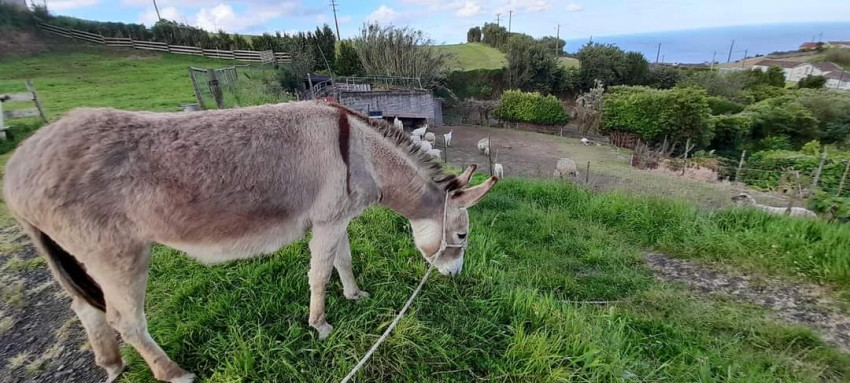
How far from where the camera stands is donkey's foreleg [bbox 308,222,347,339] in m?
2.56

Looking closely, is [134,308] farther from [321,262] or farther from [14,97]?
[14,97]

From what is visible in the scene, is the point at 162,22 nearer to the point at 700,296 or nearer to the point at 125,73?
the point at 125,73

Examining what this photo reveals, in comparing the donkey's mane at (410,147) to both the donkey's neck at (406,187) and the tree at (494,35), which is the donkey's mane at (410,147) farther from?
the tree at (494,35)

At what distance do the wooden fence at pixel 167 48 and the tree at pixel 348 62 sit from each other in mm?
4325

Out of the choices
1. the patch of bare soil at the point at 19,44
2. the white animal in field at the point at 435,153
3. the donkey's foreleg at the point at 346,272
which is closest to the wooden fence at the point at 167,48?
the patch of bare soil at the point at 19,44

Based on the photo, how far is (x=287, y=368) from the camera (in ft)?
8.39

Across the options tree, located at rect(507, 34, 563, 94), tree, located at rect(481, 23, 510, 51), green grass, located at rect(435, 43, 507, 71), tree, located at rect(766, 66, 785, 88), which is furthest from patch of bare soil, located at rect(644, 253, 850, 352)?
tree, located at rect(481, 23, 510, 51)

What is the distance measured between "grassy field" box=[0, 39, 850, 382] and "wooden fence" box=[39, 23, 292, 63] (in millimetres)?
29767

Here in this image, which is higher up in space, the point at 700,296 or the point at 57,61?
the point at 57,61

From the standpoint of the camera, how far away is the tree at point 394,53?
28453 mm

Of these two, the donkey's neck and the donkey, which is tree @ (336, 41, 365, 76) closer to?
the donkey's neck

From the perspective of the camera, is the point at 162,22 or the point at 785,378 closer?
the point at 785,378

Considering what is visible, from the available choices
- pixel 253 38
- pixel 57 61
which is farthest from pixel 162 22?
pixel 57 61

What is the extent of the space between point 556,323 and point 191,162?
3.05 m
